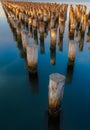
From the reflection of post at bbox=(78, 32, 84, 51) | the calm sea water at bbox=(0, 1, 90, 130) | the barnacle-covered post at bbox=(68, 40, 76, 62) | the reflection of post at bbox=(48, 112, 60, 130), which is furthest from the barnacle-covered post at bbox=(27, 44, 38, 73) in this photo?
the reflection of post at bbox=(78, 32, 84, 51)

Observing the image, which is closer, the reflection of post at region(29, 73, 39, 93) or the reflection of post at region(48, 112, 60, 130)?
the reflection of post at region(48, 112, 60, 130)

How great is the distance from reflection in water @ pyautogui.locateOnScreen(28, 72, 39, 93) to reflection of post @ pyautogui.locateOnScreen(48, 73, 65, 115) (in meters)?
1.83

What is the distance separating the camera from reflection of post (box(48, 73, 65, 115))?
4352mm

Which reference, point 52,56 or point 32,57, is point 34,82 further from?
point 52,56

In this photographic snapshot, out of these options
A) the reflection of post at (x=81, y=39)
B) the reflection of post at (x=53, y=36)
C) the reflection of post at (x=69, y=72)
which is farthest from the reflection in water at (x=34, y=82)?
the reflection of post at (x=81, y=39)

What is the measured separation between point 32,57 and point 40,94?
47.1 inches

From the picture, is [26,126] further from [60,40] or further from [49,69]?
[60,40]

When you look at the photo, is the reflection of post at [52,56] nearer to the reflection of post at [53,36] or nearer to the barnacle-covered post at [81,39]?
the reflection of post at [53,36]

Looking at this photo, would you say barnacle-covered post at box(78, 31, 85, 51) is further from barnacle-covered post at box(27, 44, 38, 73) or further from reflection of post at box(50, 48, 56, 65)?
barnacle-covered post at box(27, 44, 38, 73)

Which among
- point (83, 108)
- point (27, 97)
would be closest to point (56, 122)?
point (83, 108)

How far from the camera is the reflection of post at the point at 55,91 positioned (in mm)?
4352

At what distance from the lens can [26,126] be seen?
5.17m

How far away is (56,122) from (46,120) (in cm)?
26

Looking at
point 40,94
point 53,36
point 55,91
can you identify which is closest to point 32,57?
point 40,94
